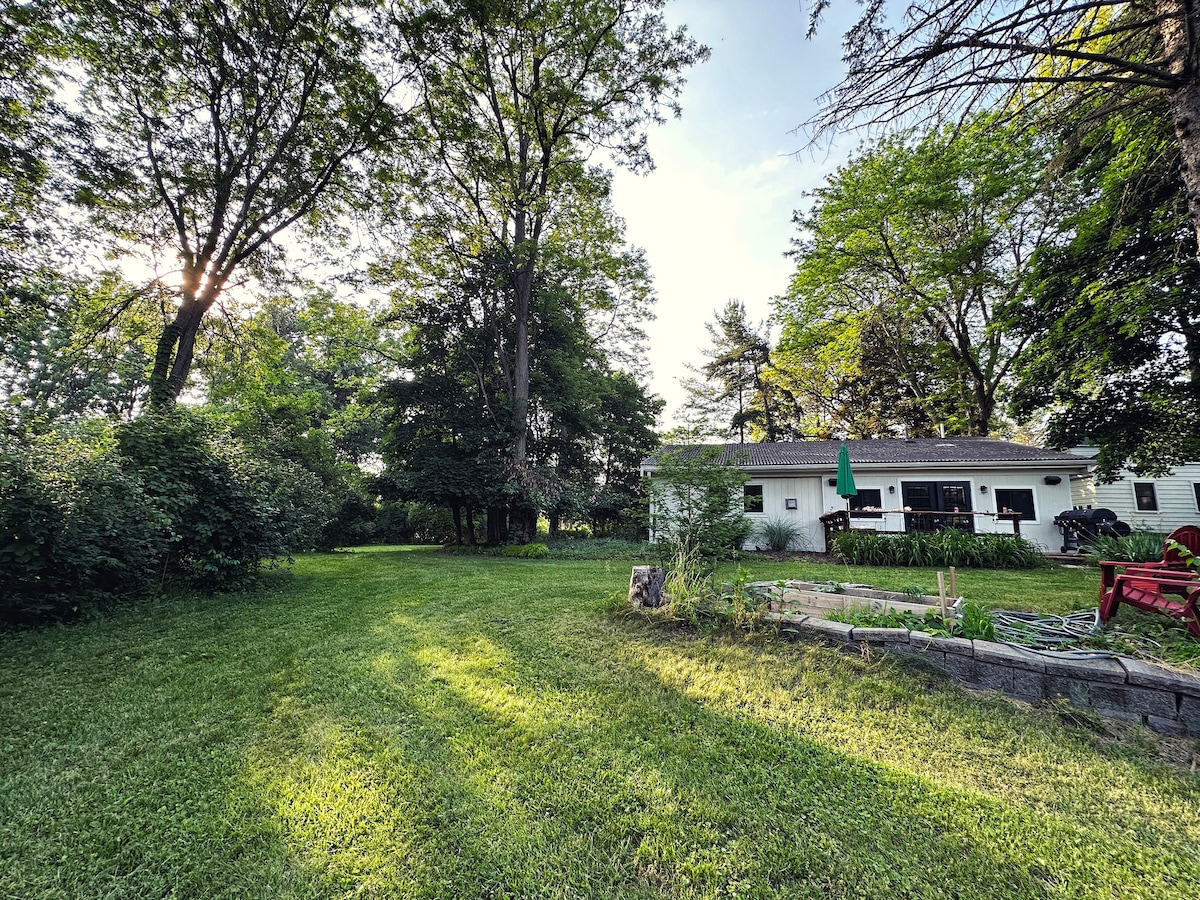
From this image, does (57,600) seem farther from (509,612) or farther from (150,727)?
(509,612)

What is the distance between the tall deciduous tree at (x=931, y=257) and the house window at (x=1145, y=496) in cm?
500

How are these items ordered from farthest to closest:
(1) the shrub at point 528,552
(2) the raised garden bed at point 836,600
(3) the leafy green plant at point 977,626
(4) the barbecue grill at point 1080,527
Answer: (1) the shrub at point 528,552, (4) the barbecue grill at point 1080,527, (2) the raised garden bed at point 836,600, (3) the leafy green plant at point 977,626

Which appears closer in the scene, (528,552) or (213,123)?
(213,123)

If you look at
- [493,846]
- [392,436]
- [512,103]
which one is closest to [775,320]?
[512,103]

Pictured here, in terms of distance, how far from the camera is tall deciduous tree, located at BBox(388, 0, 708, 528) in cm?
1055

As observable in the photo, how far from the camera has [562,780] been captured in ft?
7.16

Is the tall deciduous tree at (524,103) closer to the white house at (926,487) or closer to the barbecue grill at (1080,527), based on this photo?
the white house at (926,487)

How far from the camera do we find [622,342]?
2147 centimetres

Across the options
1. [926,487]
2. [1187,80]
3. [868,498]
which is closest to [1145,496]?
[926,487]

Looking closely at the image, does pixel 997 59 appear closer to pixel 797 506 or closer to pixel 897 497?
pixel 797 506

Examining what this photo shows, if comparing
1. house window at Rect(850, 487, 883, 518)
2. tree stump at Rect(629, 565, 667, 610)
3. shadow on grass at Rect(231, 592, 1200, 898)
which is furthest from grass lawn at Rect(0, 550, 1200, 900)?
house window at Rect(850, 487, 883, 518)

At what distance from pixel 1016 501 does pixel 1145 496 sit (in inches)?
308

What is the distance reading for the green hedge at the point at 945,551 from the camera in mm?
8852

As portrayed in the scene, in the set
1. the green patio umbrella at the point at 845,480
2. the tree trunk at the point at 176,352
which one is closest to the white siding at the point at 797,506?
the green patio umbrella at the point at 845,480
